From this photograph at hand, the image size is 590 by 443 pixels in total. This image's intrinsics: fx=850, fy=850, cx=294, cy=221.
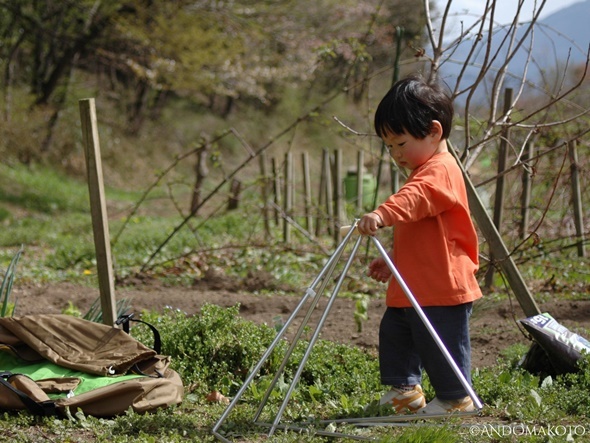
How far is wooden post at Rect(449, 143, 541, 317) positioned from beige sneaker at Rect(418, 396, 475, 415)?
1059 millimetres

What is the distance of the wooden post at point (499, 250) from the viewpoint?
14.9 feet

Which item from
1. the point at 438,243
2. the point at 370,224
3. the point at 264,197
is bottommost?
the point at 264,197

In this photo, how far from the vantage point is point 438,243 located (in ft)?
11.7

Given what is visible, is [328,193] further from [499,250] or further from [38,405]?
[38,405]

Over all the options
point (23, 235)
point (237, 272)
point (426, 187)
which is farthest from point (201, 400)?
point (23, 235)

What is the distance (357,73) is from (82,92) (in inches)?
371

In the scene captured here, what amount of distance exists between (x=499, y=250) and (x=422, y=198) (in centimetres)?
136

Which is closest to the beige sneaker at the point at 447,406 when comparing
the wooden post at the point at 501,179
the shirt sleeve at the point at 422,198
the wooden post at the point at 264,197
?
the shirt sleeve at the point at 422,198

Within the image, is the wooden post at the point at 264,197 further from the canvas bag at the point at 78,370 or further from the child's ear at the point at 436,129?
the child's ear at the point at 436,129

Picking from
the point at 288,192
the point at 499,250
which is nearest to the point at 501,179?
the point at 499,250

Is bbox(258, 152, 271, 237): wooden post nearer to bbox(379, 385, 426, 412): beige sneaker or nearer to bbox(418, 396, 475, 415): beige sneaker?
bbox(379, 385, 426, 412): beige sneaker

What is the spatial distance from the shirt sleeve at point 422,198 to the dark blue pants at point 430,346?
0.43 m

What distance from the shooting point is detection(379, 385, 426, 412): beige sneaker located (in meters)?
3.73

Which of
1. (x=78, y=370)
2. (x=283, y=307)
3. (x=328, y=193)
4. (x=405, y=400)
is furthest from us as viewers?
(x=328, y=193)
